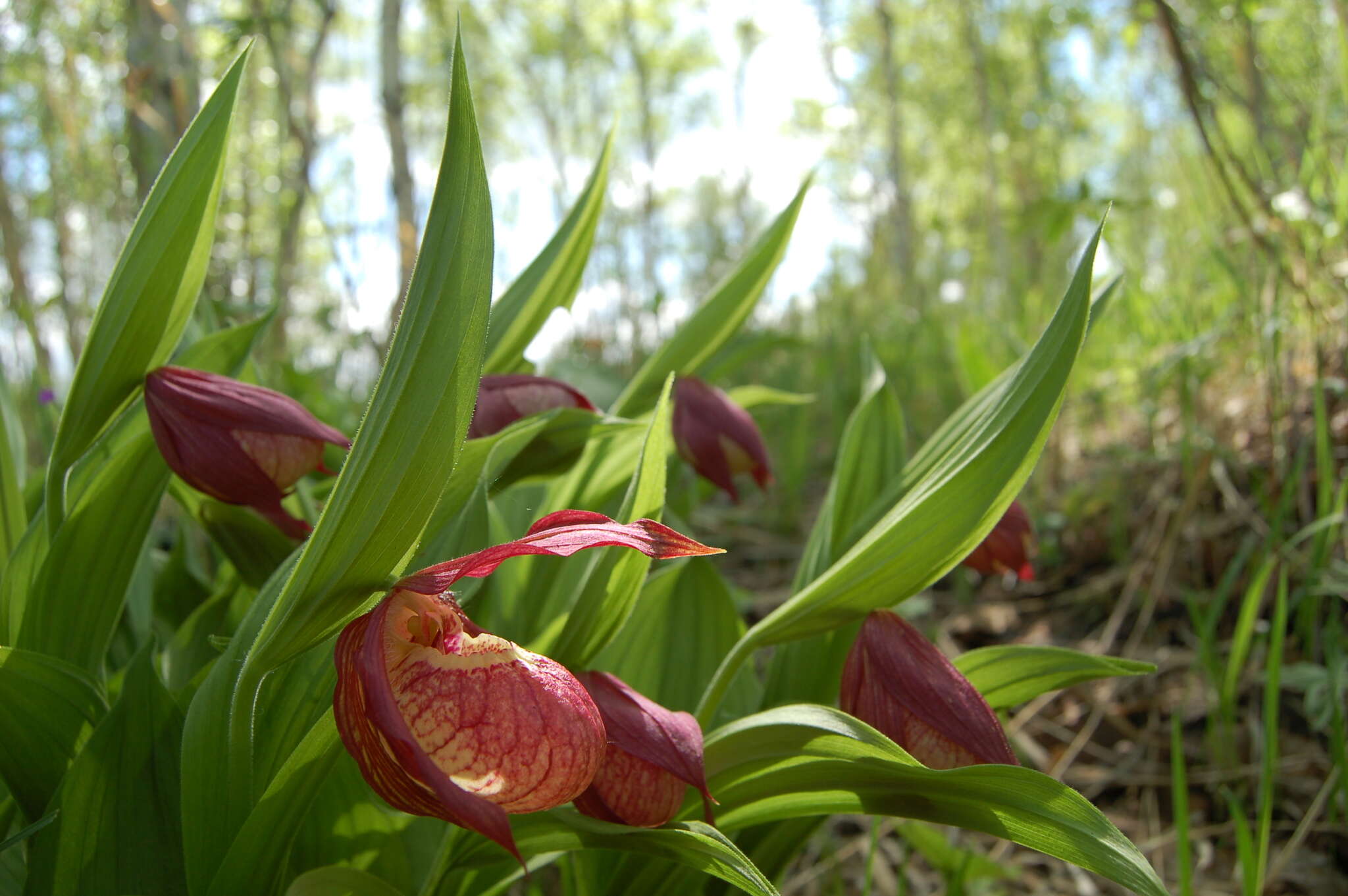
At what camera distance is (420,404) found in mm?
415

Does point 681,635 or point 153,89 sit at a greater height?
point 153,89

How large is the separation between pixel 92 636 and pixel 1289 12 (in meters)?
5.15

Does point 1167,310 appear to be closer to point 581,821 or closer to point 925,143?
point 581,821

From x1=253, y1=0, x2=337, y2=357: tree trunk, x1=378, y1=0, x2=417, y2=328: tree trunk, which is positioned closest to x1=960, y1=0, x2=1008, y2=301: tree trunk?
x1=378, y1=0, x2=417, y2=328: tree trunk

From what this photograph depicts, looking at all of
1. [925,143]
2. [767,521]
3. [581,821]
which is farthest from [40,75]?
[925,143]

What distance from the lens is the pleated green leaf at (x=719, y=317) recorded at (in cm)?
92

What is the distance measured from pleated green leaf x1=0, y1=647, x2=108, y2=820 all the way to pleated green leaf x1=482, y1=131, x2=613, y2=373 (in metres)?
0.43

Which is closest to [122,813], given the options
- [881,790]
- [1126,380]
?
[881,790]

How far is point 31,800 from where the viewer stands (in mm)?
610

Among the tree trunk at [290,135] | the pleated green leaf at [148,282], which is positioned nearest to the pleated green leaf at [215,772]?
the pleated green leaf at [148,282]

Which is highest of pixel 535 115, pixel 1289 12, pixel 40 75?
pixel 535 115

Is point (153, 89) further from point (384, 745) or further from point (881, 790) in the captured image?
point (881, 790)

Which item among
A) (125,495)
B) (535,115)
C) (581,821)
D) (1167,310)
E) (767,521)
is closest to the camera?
(581,821)

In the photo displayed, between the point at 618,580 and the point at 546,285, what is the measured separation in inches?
15.6
